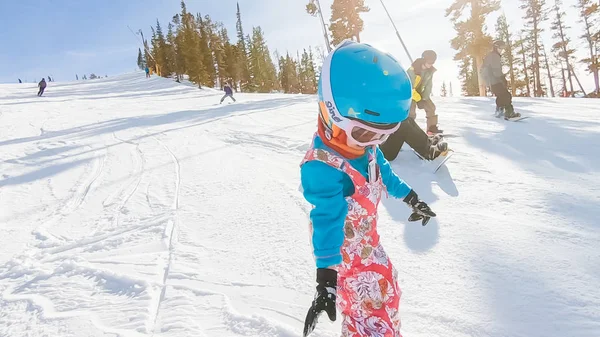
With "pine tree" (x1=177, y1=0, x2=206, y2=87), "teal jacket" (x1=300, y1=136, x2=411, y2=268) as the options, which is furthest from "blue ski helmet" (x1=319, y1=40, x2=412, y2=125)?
"pine tree" (x1=177, y1=0, x2=206, y2=87)

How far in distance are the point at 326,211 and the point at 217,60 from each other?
59.2 m

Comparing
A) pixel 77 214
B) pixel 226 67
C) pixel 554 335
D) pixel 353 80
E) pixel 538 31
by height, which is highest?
pixel 226 67

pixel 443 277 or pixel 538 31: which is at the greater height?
pixel 538 31

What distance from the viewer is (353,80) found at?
1583 millimetres

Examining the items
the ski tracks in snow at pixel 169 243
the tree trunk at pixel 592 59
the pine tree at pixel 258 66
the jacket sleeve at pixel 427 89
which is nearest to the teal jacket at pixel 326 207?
the ski tracks in snow at pixel 169 243

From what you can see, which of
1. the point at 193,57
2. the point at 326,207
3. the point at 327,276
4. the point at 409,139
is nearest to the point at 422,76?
the point at 409,139

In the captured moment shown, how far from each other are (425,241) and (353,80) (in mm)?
2212

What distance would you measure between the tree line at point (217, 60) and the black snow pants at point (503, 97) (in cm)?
4328

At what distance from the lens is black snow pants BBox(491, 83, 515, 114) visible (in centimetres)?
901

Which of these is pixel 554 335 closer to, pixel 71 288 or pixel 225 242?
pixel 225 242

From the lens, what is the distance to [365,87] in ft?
5.09

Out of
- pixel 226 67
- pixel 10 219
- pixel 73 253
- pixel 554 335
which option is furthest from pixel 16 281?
pixel 226 67

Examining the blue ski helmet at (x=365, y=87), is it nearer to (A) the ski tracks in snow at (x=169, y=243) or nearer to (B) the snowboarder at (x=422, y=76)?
(A) the ski tracks in snow at (x=169, y=243)

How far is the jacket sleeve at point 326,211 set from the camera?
1560mm
